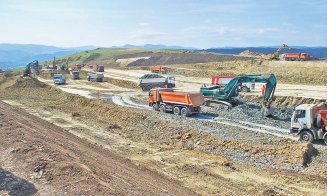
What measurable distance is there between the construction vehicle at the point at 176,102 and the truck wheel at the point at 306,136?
9.87m

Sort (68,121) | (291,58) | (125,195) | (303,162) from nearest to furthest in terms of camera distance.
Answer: (125,195)
(303,162)
(68,121)
(291,58)

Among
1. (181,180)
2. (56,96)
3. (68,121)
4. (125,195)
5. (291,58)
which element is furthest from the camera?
→ (291,58)

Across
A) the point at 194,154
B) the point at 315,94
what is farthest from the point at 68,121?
the point at 315,94

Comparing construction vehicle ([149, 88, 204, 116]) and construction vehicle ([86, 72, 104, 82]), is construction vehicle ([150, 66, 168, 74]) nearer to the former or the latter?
construction vehicle ([86, 72, 104, 82])

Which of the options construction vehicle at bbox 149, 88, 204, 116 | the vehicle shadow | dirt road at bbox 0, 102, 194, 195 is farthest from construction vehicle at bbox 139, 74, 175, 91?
the vehicle shadow

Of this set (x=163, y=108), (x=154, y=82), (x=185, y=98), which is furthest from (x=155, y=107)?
(x=154, y=82)

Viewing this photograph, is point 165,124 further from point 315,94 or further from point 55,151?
point 315,94

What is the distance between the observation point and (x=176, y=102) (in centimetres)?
3111

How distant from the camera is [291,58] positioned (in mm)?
65312

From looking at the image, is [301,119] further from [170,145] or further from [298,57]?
Result: [298,57]

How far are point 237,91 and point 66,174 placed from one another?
23.9m

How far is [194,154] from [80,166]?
28.7 feet

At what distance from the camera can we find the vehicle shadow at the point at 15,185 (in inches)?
444

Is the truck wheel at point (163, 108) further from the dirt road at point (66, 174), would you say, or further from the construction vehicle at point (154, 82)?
the construction vehicle at point (154, 82)
